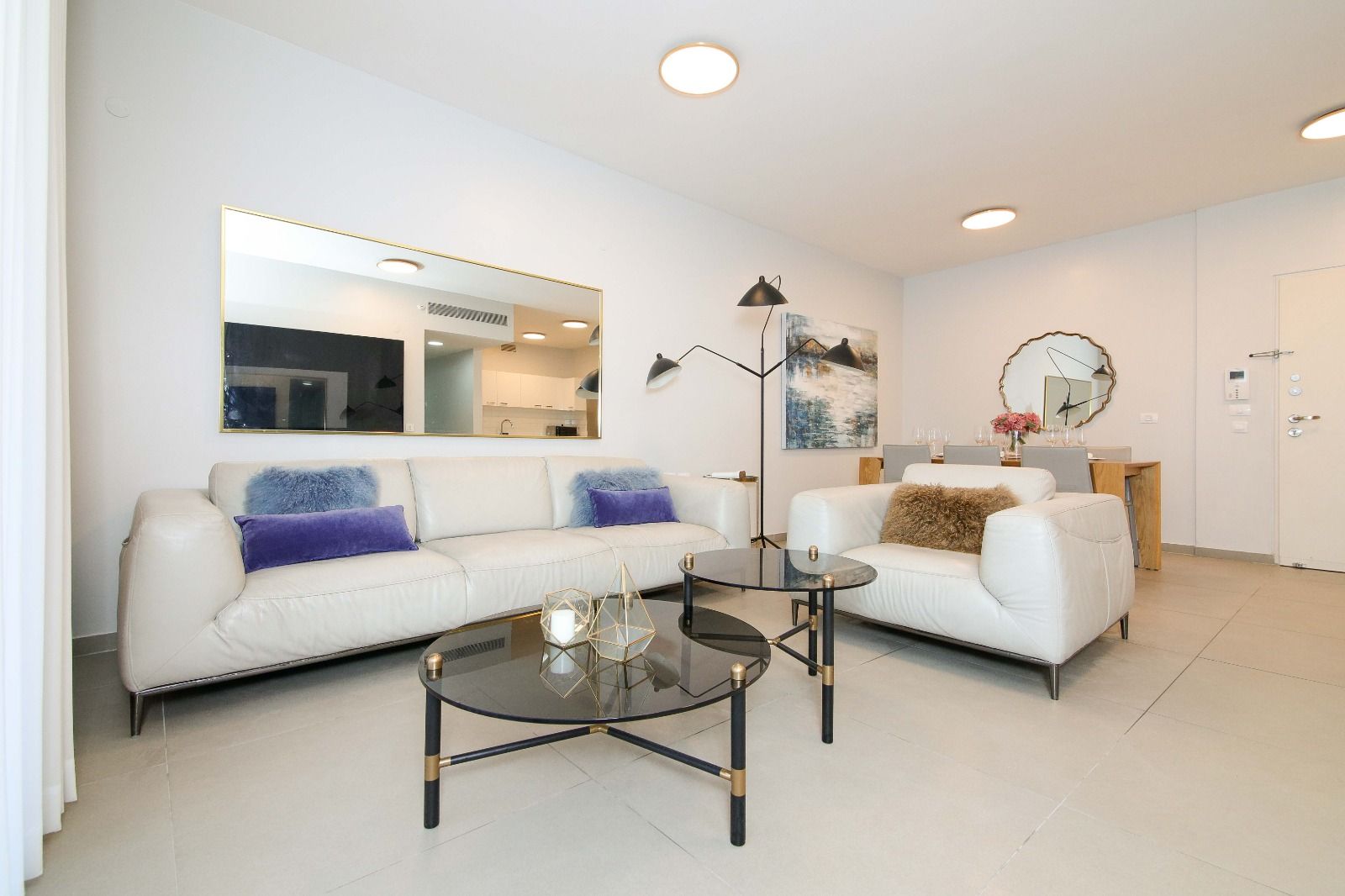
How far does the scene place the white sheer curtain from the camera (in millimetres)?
1087

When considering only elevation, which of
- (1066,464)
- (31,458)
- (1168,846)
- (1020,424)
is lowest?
(1168,846)

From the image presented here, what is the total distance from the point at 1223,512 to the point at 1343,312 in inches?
61.5

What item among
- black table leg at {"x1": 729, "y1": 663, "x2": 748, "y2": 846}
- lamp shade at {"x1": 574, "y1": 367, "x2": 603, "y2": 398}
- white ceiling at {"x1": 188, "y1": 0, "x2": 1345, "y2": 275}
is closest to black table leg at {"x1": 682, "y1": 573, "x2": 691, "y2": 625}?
black table leg at {"x1": 729, "y1": 663, "x2": 748, "y2": 846}

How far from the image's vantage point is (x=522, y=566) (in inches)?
98.3

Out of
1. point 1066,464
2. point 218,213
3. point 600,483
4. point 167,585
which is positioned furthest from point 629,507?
point 1066,464

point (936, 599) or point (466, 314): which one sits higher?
point (466, 314)

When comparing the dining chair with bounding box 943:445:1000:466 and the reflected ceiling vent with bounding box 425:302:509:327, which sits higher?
the reflected ceiling vent with bounding box 425:302:509:327

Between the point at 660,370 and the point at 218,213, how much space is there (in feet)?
7.90

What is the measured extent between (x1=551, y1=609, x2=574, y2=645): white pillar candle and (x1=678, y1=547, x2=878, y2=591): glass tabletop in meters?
0.56

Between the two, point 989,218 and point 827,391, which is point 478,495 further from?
point 989,218

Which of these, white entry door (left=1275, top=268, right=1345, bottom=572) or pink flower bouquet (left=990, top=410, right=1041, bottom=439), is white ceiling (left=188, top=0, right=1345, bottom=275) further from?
pink flower bouquet (left=990, top=410, right=1041, bottom=439)

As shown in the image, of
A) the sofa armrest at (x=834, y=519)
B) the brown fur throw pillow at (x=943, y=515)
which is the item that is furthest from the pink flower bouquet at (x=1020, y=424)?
the sofa armrest at (x=834, y=519)

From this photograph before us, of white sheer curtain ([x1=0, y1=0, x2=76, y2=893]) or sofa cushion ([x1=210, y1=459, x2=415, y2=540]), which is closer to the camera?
white sheer curtain ([x1=0, y1=0, x2=76, y2=893])

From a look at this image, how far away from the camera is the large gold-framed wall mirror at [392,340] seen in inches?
105
